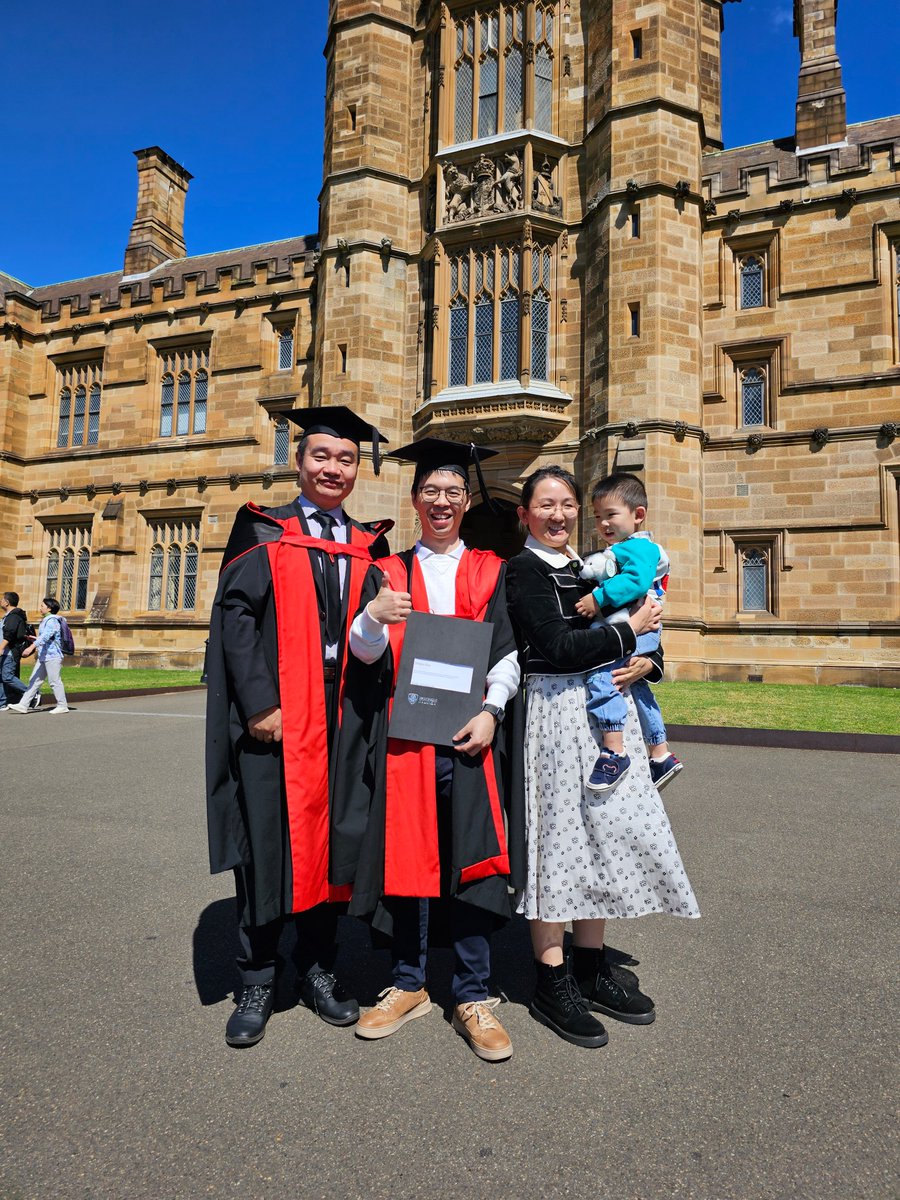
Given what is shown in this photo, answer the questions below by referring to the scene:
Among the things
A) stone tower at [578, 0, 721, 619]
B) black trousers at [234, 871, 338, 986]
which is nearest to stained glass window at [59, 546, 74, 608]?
stone tower at [578, 0, 721, 619]

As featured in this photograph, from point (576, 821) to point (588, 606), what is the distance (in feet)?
2.49

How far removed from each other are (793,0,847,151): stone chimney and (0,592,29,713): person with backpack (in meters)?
20.4

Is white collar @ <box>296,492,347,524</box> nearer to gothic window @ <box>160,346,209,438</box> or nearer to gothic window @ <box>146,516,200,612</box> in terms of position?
gothic window @ <box>146,516,200,612</box>

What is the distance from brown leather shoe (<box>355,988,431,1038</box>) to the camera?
2484mm

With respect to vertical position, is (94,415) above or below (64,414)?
below

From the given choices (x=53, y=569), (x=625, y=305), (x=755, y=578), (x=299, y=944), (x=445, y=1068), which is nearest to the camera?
(x=445, y=1068)

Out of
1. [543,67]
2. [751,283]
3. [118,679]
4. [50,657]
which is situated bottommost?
[118,679]

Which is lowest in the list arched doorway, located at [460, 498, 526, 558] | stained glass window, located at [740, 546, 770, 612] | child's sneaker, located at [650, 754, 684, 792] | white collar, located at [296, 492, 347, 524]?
child's sneaker, located at [650, 754, 684, 792]

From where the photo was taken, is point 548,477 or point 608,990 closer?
point 608,990

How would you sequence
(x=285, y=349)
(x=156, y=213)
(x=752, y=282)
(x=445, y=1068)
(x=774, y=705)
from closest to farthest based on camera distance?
(x=445, y=1068)
(x=774, y=705)
(x=752, y=282)
(x=285, y=349)
(x=156, y=213)

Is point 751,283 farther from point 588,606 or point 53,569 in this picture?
point 53,569

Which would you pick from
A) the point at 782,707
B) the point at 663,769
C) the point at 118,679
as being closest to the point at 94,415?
the point at 118,679

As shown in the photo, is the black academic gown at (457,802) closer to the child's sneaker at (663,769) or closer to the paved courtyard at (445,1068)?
the paved courtyard at (445,1068)

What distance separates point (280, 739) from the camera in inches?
105
